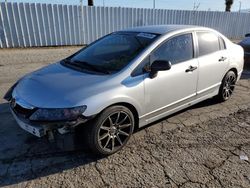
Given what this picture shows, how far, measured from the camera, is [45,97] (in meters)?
2.73

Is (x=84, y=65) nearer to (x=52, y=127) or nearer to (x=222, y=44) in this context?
(x=52, y=127)

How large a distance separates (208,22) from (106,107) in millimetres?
16406

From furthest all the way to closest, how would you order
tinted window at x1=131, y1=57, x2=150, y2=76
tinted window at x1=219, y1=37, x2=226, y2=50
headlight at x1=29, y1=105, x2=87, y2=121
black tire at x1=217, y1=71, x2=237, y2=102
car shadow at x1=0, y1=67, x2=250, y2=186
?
black tire at x1=217, y1=71, x2=237, y2=102 → tinted window at x1=219, y1=37, x2=226, y2=50 → tinted window at x1=131, y1=57, x2=150, y2=76 → car shadow at x1=0, y1=67, x2=250, y2=186 → headlight at x1=29, y1=105, x2=87, y2=121

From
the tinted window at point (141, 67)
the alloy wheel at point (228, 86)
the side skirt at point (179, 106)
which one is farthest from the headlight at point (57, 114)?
the alloy wheel at point (228, 86)

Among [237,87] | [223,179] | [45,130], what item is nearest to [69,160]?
[45,130]

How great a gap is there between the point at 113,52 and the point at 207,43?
1.80m

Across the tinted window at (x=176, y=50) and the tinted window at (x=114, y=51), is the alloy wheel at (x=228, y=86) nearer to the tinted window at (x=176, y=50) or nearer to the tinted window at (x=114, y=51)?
the tinted window at (x=176, y=50)

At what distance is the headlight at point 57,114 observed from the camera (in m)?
2.59

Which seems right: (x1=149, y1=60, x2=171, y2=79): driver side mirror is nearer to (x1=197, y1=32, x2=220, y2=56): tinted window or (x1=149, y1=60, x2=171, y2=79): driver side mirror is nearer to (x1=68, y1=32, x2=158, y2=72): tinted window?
(x1=68, y1=32, x2=158, y2=72): tinted window

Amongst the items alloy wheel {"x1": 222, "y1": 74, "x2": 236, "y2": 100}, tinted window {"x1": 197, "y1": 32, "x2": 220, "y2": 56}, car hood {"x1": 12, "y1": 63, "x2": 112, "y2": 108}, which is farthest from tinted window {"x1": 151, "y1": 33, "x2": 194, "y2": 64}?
alloy wheel {"x1": 222, "y1": 74, "x2": 236, "y2": 100}

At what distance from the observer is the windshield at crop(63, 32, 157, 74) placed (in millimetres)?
3326

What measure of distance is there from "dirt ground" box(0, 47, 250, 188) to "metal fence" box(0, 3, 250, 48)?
334 inches

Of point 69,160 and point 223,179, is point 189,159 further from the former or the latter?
point 69,160

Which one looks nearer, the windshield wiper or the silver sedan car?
the silver sedan car
